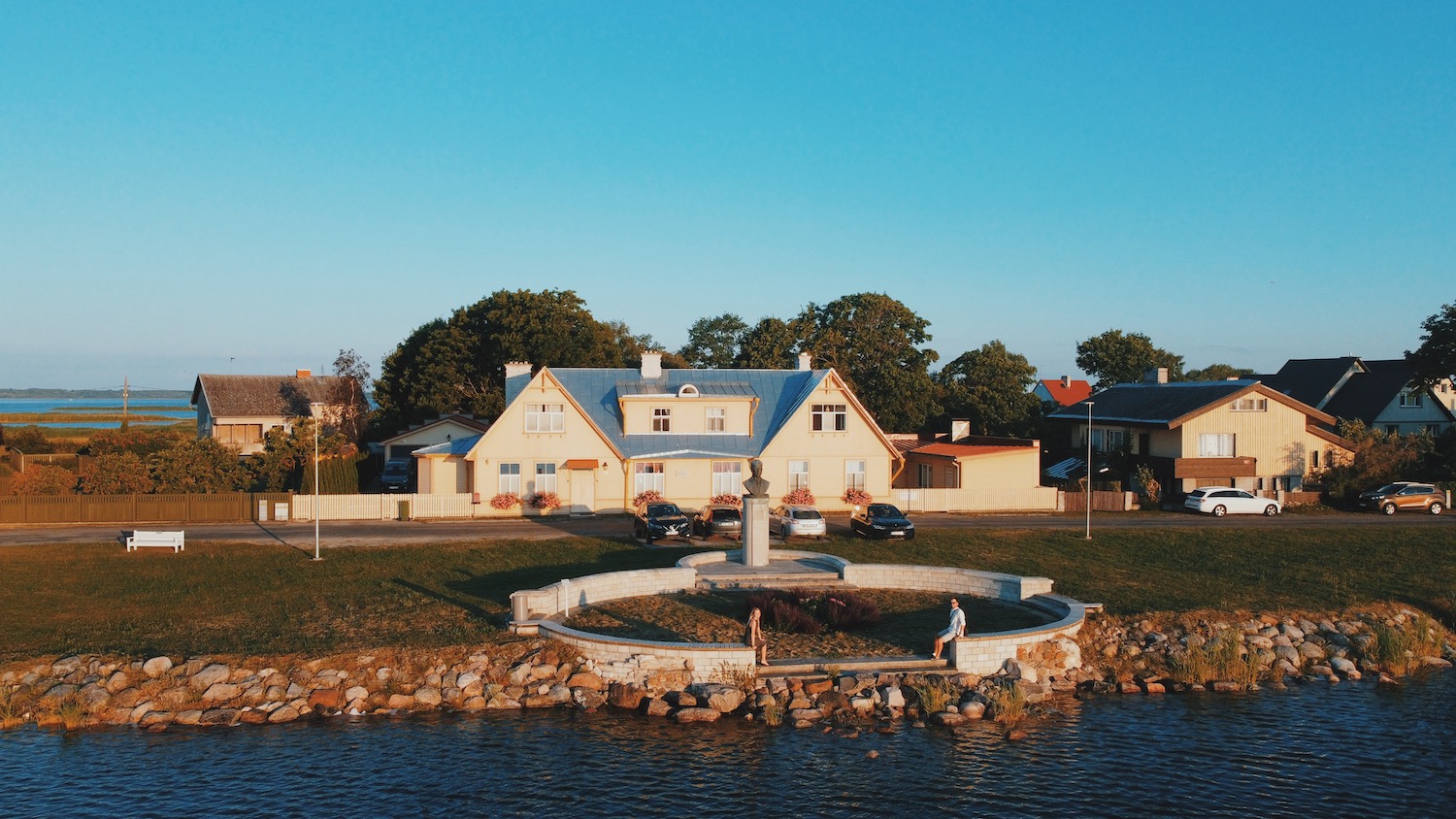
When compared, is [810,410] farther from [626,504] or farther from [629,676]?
[629,676]

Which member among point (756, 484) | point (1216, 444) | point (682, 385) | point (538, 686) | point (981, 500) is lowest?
point (538, 686)

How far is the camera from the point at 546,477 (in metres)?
50.1

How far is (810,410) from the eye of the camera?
171 feet

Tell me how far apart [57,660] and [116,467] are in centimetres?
2645

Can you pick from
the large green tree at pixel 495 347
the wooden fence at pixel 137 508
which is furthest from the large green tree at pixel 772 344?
the wooden fence at pixel 137 508

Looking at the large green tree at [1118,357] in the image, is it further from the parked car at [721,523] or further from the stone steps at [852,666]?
the stone steps at [852,666]

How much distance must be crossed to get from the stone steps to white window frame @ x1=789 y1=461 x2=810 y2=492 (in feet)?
87.0

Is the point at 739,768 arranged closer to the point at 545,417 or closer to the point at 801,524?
the point at 801,524

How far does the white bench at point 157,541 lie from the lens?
38906mm

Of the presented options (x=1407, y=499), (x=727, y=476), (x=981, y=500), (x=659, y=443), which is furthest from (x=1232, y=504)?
(x=659, y=443)

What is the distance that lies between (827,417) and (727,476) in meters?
6.07

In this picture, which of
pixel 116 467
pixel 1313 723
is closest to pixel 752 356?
pixel 116 467

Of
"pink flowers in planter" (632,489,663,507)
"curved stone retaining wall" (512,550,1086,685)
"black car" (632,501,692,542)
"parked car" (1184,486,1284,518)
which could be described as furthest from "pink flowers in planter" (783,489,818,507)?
"parked car" (1184,486,1284,518)

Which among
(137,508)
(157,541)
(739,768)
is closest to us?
(739,768)
